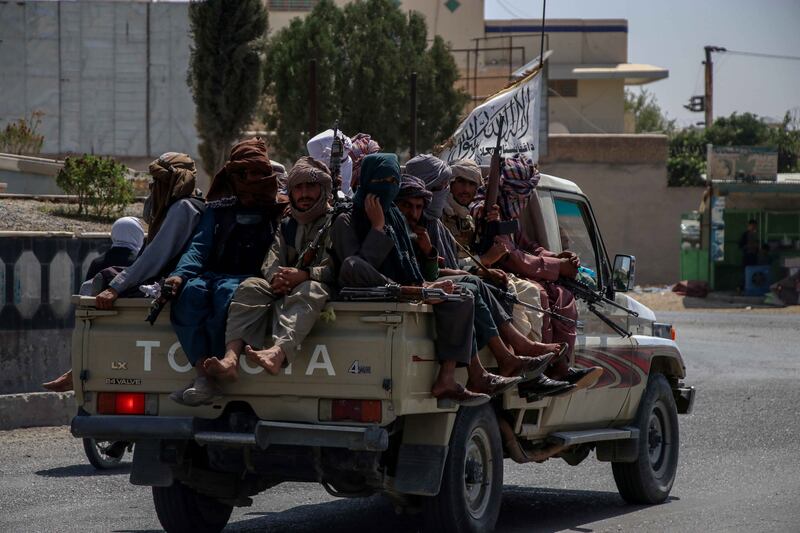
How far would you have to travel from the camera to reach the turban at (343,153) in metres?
8.81

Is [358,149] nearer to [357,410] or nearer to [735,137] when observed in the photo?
[357,410]

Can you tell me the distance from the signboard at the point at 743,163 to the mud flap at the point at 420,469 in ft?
97.3

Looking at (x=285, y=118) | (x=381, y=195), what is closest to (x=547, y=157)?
(x=285, y=118)

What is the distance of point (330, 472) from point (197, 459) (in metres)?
0.94

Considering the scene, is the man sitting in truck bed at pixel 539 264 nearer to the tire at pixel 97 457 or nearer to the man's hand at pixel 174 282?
the man's hand at pixel 174 282

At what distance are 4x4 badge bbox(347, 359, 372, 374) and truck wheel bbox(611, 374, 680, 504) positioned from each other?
11.2 feet

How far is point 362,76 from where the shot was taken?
35000mm

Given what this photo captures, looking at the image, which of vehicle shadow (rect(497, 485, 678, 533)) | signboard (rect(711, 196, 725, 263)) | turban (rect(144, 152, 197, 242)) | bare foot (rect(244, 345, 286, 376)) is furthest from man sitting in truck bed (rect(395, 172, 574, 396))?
signboard (rect(711, 196, 725, 263))

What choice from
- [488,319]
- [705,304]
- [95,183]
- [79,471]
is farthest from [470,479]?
[705,304]

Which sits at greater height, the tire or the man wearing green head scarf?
the man wearing green head scarf

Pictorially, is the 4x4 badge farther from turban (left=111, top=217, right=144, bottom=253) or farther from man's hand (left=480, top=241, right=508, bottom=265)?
turban (left=111, top=217, right=144, bottom=253)

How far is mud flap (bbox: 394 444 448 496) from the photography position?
6633mm

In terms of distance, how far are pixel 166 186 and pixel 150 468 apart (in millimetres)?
1725

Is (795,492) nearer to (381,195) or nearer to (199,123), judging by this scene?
(381,195)
